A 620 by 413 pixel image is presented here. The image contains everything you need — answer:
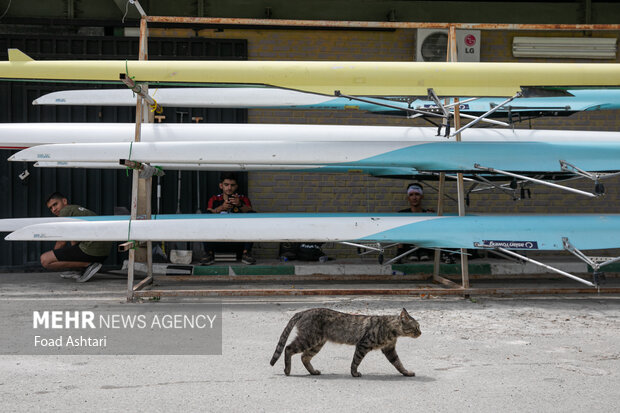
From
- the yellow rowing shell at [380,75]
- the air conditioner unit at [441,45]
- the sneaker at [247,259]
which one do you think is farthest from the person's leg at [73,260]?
the air conditioner unit at [441,45]

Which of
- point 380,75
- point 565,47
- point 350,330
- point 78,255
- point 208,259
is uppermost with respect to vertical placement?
point 565,47

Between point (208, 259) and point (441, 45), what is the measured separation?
400 centimetres

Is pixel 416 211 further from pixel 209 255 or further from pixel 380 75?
pixel 380 75

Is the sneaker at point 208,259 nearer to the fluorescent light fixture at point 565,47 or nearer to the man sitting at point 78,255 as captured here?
the man sitting at point 78,255

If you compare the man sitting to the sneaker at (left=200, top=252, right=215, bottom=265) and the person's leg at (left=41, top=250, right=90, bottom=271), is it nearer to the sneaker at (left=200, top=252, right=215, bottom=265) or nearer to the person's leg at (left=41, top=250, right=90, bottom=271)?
the person's leg at (left=41, top=250, right=90, bottom=271)

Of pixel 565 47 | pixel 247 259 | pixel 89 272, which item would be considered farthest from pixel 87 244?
pixel 565 47

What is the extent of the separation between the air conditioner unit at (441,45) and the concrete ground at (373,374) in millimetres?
4094

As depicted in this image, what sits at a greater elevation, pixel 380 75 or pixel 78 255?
pixel 380 75

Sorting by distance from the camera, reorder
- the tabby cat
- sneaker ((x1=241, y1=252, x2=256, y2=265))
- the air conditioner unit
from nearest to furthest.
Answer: the tabby cat < sneaker ((x1=241, y1=252, x2=256, y2=265)) < the air conditioner unit

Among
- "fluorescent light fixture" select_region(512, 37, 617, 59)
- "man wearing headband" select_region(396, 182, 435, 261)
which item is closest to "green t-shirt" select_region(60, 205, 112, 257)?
"man wearing headband" select_region(396, 182, 435, 261)

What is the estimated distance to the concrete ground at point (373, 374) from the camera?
341 cm

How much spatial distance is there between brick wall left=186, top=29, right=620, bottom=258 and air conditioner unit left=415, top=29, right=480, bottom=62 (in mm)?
157

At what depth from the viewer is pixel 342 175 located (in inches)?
346

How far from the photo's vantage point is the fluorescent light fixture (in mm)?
8711
